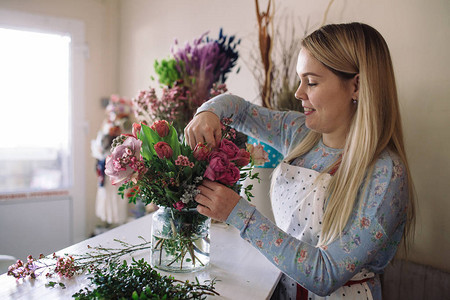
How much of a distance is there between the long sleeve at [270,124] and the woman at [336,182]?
5 centimetres

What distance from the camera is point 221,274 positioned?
36.1 inches

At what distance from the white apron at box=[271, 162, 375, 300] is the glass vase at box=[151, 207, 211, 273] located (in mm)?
288

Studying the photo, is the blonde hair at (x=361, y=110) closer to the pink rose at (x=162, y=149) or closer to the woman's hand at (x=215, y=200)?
the woman's hand at (x=215, y=200)

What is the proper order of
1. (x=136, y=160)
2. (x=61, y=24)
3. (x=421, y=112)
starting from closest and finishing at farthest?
(x=136, y=160) < (x=421, y=112) < (x=61, y=24)

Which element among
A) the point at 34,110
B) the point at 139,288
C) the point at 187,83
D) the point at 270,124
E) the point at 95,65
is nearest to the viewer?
the point at 139,288

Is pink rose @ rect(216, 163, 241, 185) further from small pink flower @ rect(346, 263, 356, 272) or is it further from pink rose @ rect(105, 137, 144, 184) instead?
small pink flower @ rect(346, 263, 356, 272)

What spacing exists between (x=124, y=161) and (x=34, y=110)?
2.18 metres

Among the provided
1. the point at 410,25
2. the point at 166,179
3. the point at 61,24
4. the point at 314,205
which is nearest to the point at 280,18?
the point at 410,25

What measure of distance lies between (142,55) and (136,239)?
1858 millimetres

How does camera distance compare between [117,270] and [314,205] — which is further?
[314,205]

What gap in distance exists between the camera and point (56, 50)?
2.54m

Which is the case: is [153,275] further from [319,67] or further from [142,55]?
[142,55]

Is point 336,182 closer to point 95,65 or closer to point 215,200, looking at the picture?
point 215,200

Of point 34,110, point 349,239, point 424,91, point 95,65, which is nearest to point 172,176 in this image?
point 349,239
